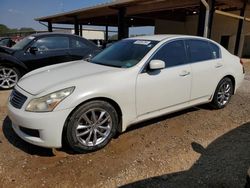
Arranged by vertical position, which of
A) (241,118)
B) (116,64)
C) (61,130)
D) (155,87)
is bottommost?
(241,118)

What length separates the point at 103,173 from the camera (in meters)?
2.89

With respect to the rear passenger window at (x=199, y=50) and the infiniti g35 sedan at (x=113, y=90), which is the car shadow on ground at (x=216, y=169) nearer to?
the infiniti g35 sedan at (x=113, y=90)

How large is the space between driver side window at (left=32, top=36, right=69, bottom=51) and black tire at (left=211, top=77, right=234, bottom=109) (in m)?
4.58

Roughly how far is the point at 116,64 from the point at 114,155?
1.39 m

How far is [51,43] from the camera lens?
285 inches

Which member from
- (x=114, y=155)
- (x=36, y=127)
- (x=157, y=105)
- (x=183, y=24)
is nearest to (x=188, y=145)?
(x=157, y=105)

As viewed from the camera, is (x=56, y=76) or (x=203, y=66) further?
(x=203, y=66)

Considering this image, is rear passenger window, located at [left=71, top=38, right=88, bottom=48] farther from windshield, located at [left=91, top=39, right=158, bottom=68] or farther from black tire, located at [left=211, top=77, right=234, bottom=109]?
black tire, located at [left=211, top=77, right=234, bottom=109]

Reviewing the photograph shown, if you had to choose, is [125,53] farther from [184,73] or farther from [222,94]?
[222,94]

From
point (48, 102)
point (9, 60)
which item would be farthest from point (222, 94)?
point (9, 60)

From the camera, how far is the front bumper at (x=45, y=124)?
2934 mm

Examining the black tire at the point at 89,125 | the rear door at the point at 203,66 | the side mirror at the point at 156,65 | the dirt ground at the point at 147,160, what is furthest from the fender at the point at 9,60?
the rear door at the point at 203,66

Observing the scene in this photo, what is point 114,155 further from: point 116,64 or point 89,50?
point 89,50

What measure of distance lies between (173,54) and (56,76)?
192 cm
